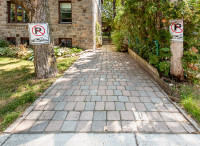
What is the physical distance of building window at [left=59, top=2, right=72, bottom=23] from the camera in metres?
11.1

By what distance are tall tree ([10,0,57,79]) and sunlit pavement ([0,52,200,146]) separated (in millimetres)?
809

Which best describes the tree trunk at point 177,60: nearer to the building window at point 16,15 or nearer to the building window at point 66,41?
the building window at point 66,41

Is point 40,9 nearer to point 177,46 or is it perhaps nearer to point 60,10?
point 177,46

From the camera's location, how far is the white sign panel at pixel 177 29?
156 inches

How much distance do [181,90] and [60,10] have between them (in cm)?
1037

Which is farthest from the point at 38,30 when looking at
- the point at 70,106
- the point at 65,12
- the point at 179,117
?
the point at 65,12

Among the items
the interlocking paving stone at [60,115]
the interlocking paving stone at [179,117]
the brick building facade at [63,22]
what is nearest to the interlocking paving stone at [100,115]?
the interlocking paving stone at [60,115]

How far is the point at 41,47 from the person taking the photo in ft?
15.3

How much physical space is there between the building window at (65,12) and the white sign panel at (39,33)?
7155 mm

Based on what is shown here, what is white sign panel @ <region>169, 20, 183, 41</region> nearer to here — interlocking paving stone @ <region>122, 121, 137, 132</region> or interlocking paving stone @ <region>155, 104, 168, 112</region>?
interlocking paving stone @ <region>155, 104, 168, 112</region>

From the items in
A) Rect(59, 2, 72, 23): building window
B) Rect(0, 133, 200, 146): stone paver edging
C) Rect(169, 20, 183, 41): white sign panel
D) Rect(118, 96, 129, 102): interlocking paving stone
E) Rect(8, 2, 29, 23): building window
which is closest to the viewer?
Rect(0, 133, 200, 146): stone paver edging

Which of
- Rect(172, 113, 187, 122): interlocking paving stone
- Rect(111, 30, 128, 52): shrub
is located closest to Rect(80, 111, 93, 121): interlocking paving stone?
Rect(172, 113, 187, 122): interlocking paving stone

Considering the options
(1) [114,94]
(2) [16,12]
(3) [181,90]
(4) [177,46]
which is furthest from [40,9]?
(2) [16,12]

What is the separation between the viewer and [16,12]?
37.6 feet
